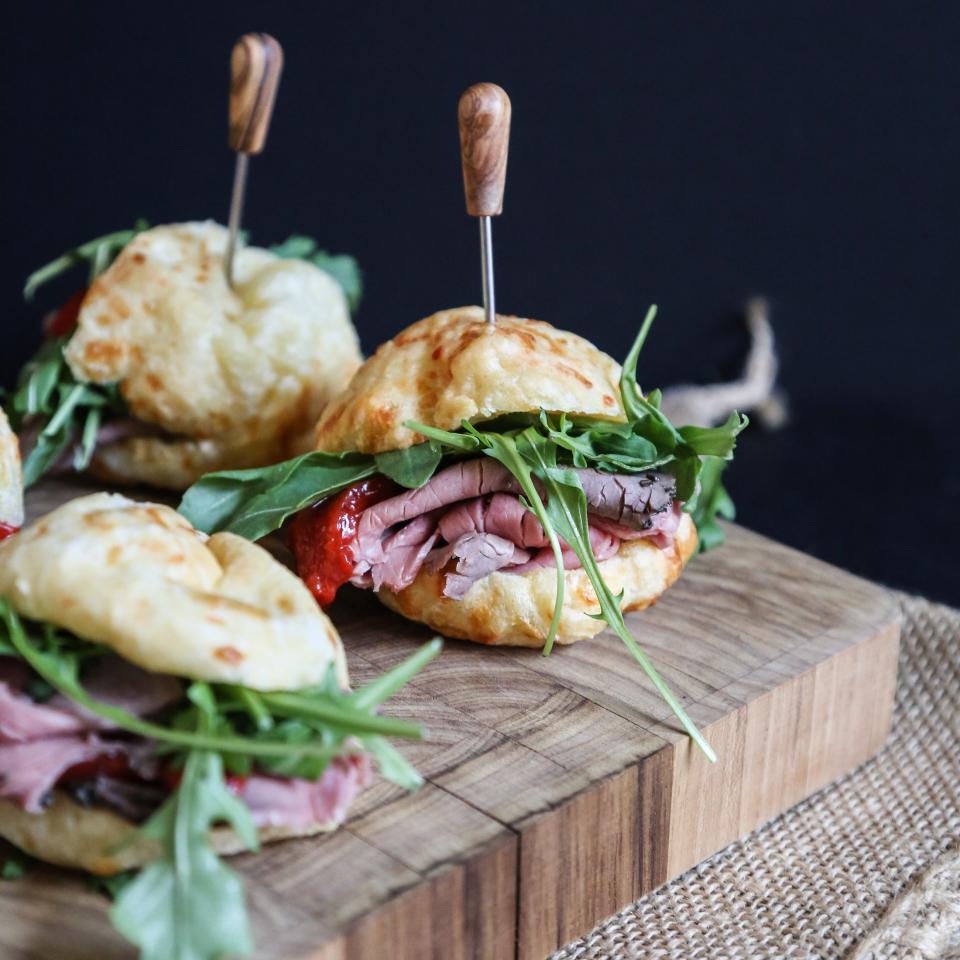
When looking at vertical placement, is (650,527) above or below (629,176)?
below

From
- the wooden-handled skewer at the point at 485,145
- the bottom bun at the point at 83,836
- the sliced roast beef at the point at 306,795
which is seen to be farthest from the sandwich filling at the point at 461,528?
the bottom bun at the point at 83,836

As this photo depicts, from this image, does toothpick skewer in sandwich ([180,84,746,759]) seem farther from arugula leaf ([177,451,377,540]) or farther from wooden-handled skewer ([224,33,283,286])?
wooden-handled skewer ([224,33,283,286])

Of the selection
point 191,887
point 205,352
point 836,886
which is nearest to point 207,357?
point 205,352

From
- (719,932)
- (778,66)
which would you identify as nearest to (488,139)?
(719,932)

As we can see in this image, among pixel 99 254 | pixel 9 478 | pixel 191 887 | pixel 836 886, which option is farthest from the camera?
pixel 99 254

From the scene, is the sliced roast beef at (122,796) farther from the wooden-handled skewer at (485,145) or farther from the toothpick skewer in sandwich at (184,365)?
the toothpick skewer in sandwich at (184,365)

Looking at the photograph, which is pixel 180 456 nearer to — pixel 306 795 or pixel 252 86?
pixel 252 86

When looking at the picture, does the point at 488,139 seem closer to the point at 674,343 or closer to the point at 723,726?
the point at 723,726

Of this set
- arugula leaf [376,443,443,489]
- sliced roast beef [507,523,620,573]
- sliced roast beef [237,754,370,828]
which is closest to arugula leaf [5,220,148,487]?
arugula leaf [376,443,443,489]
